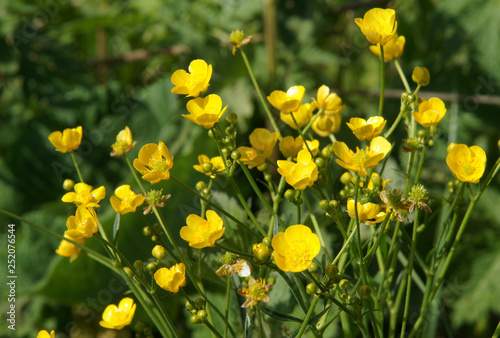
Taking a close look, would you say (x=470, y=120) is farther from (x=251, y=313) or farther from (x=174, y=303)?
(x=251, y=313)

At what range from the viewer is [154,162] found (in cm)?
60

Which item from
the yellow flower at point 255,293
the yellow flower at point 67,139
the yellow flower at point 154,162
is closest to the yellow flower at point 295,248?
the yellow flower at point 255,293

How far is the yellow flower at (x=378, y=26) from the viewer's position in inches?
24.0

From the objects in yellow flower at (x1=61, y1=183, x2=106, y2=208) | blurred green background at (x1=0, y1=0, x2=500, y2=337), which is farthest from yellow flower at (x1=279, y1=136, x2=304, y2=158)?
blurred green background at (x1=0, y1=0, x2=500, y2=337)

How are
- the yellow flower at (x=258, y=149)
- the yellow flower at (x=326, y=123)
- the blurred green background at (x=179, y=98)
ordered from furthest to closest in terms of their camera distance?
1. the blurred green background at (x=179, y=98)
2. the yellow flower at (x=326, y=123)
3. the yellow flower at (x=258, y=149)

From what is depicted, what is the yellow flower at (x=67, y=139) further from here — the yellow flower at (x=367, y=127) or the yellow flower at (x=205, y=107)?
the yellow flower at (x=367, y=127)

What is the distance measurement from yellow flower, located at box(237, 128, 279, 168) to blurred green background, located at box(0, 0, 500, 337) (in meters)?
0.70

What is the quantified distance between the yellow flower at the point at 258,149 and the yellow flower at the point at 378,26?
166mm

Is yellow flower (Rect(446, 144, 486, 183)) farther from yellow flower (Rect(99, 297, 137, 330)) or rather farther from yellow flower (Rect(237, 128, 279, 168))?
yellow flower (Rect(99, 297, 137, 330))

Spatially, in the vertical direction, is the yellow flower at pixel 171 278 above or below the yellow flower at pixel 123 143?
below

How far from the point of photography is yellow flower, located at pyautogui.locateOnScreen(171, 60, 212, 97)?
0.63 meters

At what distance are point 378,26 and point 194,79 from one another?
0.79 feet

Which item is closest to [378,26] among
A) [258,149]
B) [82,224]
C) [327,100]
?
[327,100]

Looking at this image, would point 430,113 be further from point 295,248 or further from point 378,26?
point 295,248
